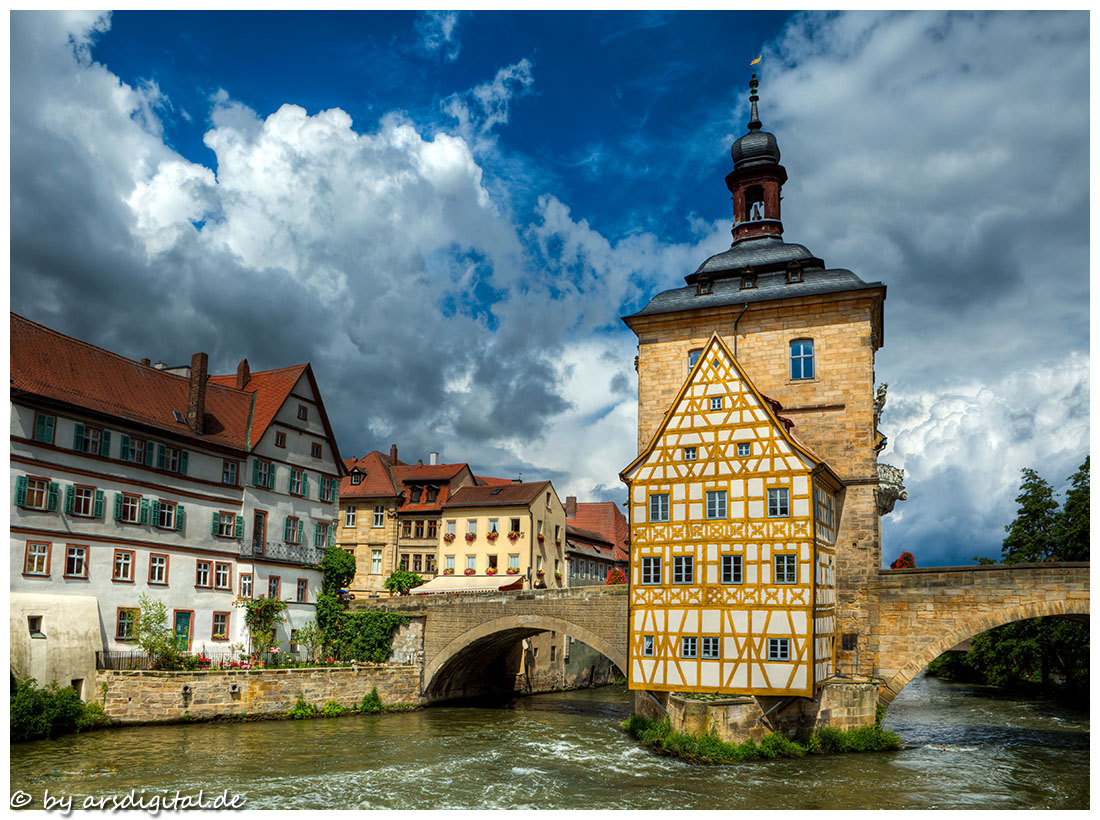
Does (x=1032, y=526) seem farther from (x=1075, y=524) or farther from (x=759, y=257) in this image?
(x=759, y=257)

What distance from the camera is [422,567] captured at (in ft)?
174

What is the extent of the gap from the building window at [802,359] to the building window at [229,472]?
21.5 metres

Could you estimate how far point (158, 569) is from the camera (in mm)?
32125

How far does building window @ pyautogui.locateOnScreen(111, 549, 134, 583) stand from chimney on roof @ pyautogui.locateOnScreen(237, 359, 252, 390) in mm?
11635

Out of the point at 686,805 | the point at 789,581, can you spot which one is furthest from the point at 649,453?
the point at 686,805

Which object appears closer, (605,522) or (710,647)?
(710,647)

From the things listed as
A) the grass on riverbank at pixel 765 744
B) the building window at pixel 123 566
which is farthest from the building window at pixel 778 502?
the building window at pixel 123 566

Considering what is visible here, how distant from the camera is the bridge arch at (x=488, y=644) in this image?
32.7 m

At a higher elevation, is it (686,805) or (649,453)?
(649,453)

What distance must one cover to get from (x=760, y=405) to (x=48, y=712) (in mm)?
22288

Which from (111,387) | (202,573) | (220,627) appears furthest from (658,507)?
(111,387)

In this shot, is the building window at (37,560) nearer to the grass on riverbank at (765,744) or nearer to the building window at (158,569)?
the building window at (158,569)

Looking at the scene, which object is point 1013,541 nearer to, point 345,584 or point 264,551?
point 345,584

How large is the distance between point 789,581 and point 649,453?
5.76 m
